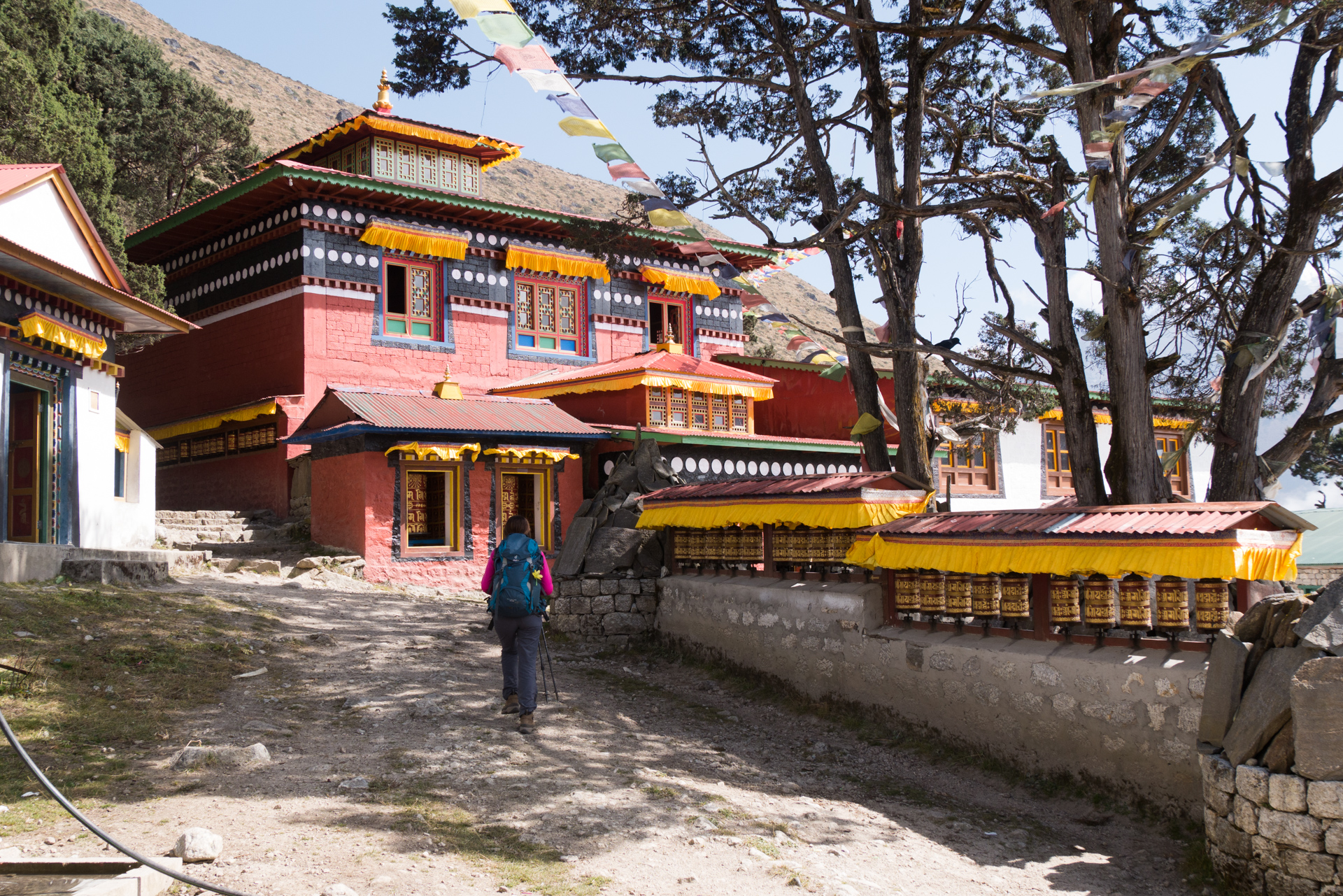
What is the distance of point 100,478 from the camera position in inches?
594

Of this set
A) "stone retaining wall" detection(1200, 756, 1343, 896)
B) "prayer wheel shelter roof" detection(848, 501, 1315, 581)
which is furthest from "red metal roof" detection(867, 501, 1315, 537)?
"stone retaining wall" detection(1200, 756, 1343, 896)

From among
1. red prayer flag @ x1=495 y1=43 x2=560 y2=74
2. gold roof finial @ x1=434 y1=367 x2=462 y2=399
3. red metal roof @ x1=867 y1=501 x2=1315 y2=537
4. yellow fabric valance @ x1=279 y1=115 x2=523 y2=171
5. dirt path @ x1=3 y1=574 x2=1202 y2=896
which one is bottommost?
dirt path @ x1=3 y1=574 x2=1202 y2=896

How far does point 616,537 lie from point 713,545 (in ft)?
5.41

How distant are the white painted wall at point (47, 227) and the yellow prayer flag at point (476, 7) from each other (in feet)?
27.8

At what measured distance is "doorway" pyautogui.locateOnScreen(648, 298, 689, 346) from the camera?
84.3 feet

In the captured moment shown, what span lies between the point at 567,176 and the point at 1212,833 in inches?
3396

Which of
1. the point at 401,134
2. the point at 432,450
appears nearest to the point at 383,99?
the point at 401,134

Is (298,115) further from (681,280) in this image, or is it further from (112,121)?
(681,280)

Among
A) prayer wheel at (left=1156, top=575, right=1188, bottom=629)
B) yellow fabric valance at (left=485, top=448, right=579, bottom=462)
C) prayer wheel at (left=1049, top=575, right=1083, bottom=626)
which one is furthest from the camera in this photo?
yellow fabric valance at (left=485, top=448, right=579, bottom=462)

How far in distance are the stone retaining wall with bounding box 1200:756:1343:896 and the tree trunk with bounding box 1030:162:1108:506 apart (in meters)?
4.41

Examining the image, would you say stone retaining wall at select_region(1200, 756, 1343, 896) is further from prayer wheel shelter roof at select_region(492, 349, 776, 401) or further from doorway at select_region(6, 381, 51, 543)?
prayer wheel shelter roof at select_region(492, 349, 776, 401)

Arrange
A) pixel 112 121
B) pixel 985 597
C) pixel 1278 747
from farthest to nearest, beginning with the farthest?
1. pixel 112 121
2. pixel 985 597
3. pixel 1278 747

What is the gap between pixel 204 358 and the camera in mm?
22875

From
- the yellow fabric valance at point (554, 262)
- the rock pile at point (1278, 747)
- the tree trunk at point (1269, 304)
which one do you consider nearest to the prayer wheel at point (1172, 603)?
the rock pile at point (1278, 747)
